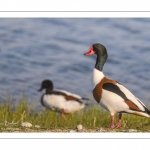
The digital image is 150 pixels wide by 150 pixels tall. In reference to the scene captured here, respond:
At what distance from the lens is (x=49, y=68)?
22.0 feet

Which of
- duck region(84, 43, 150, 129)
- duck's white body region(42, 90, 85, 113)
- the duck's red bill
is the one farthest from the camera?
duck's white body region(42, 90, 85, 113)

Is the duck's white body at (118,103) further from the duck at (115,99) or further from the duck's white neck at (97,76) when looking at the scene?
the duck's white neck at (97,76)

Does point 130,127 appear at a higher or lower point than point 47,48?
lower

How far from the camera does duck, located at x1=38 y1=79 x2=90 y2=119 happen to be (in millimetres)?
6836

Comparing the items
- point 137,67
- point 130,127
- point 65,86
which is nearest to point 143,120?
point 130,127

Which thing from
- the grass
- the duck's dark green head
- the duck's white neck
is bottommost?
the grass

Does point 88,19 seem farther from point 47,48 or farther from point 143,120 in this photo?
point 143,120

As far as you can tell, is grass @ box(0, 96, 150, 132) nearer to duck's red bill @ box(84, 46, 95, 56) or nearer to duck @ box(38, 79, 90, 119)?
duck @ box(38, 79, 90, 119)

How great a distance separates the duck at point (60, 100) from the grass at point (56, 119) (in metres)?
0.15

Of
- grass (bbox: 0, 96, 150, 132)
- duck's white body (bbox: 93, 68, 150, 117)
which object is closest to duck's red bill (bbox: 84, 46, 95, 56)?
duck's white body (bbox: 93, 68, 150, 117)

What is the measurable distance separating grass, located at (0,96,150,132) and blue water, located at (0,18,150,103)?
0.13m
